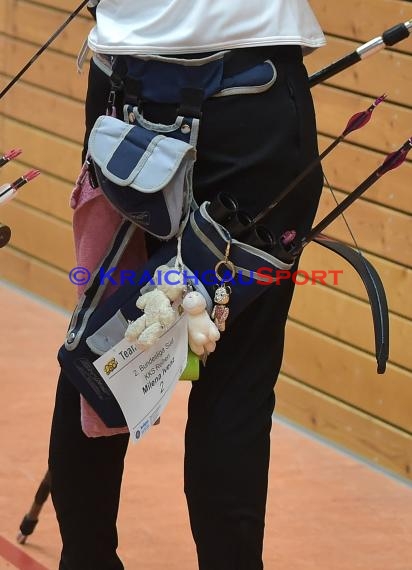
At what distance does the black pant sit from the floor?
0.46m

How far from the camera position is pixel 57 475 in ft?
4.77

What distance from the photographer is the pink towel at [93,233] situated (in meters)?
1.38

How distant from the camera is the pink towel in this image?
1377mm

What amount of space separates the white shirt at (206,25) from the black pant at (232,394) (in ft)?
0.14

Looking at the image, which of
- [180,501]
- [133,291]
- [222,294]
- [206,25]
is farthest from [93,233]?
[180,501]

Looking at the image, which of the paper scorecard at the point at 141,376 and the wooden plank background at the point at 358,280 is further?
the wooden plank background at the point at 358,280

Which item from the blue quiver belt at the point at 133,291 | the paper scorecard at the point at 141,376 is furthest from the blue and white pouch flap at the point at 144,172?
the paper scorecard at the point at 141,376

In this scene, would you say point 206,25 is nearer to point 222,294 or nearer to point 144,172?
point 144,172

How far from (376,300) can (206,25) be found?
39 centimetres

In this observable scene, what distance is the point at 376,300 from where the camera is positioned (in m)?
1.35

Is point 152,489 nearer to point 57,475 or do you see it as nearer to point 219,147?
point 57,475

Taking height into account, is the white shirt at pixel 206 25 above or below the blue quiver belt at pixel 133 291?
above

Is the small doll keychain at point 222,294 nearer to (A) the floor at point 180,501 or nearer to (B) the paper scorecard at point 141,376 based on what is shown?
(B) the paper scorecard at point 141,376

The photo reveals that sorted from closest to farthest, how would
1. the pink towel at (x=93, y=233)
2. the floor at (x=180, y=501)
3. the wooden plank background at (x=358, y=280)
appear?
the pink towel at (x=93, y=233), the floor at (x=180, y=501), the wooden plank background at (x=358, y=280)
